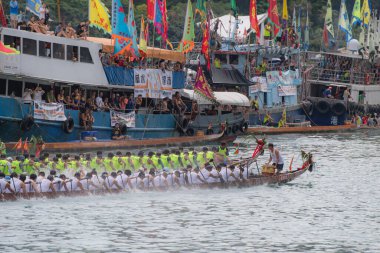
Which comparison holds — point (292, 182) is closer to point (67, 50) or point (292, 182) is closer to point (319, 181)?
point (319, 181)

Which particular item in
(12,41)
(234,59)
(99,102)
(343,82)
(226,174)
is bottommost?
(226,174)

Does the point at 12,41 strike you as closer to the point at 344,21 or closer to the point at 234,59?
the point at 234,59

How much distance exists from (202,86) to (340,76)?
2529 cm

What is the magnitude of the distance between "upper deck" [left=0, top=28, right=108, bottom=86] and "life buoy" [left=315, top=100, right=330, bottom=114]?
26.8m

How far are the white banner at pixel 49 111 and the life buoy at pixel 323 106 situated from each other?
30.1 metres

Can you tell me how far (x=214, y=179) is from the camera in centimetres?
4969

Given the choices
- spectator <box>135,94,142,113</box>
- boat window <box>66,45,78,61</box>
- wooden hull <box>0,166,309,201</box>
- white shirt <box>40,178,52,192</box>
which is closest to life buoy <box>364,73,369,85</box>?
spectator <box>135,94,142,113</box>

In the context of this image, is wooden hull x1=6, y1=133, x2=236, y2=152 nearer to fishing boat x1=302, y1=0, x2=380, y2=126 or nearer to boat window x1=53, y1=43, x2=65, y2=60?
boat window x1=53, y1=43, x2=65, y2=60

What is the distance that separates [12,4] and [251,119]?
76.5 ft

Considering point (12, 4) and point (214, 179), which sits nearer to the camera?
point (214, 179)

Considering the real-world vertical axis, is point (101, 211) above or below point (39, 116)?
below

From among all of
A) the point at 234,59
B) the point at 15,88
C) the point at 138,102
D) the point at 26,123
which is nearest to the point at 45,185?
the point at 26,123

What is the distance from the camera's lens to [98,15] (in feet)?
196

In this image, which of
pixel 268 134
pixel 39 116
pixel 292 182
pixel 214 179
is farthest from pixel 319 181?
pixel 268 134
